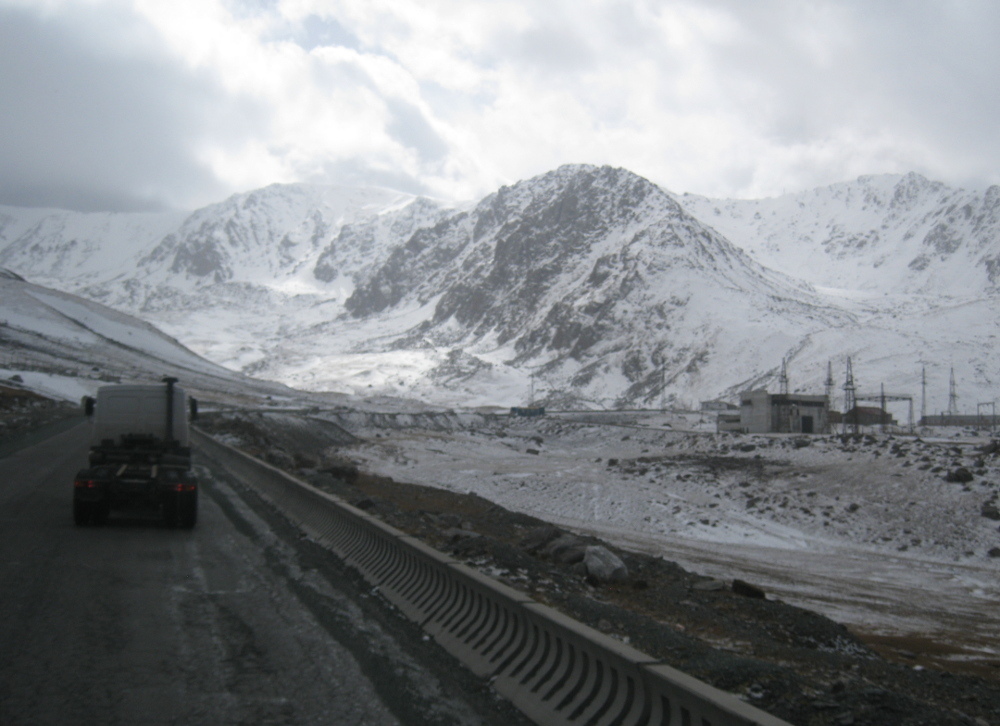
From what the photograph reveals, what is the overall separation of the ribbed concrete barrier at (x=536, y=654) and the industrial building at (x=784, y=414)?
245 ft

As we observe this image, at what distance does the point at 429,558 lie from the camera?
1015 centimetres

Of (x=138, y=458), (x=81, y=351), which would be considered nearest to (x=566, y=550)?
(x=138, y=458)

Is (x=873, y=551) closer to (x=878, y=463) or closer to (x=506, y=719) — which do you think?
(x=878, y=463)

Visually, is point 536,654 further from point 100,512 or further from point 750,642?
point 100,512

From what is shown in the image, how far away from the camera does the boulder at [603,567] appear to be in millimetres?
14320

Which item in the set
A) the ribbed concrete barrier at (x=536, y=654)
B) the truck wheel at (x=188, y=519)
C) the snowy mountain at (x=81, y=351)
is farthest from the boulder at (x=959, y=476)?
the snowy mountain at (x=81, y=351)

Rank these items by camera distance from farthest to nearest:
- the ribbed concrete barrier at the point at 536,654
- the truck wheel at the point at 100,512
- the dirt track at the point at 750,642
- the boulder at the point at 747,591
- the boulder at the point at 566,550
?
the boulder at the point at 566,550, the truck wheel at the point at 100,512, the boulder at the point at 747,591, the dirt track at the point at 750,642, the ribbed concrete barrier at the point at 536,654

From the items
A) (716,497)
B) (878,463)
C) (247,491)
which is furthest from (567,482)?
(247,491)

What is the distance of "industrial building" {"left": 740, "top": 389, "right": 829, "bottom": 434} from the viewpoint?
8112cm

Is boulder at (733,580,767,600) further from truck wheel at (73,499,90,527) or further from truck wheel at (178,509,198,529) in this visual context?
truck wheel at (73,499,90,527)

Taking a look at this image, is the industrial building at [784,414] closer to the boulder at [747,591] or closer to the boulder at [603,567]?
the boulder at [747,591]

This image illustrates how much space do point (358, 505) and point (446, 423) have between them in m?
83.7

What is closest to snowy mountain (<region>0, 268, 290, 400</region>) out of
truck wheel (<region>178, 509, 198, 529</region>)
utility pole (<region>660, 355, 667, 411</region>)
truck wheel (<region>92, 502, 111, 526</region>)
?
utility pole (<region>660, 355, 667, 411</region>)

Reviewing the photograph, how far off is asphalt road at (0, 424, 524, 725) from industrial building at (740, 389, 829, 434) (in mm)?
73587
